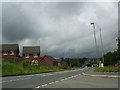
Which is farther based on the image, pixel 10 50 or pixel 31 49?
pixel 31 49

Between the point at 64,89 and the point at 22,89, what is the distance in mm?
2450

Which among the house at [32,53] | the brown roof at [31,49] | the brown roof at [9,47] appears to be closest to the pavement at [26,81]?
the brown roof at [9,47]

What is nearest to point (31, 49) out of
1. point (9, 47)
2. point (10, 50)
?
point (9, 47)

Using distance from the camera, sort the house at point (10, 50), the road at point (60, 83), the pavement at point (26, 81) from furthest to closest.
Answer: the house at point (10, 50) < the pavement at point (26, 81) < the road at point (60, 83)

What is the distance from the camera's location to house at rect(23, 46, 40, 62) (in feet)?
286

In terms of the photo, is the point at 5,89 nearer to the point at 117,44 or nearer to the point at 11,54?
the point at 117,44

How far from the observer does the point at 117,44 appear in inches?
1489

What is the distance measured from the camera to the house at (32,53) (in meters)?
87.1

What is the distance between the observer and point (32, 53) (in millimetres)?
87312

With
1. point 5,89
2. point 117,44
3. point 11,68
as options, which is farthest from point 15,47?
point 5,89

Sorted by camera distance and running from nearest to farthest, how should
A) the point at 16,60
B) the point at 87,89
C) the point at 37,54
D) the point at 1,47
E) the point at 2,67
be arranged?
the point at 87,89 < the point at 2,67 < the point at 16,60 < the point at 1,47 < the point at 37,54

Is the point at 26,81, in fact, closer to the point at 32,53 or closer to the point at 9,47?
the point at 9,47

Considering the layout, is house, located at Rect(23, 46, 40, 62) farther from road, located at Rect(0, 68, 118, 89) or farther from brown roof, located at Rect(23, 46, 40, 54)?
road, located at Rect(0, 68, 118, 89)

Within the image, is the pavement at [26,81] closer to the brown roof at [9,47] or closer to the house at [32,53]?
the brown roof at [9,47]
